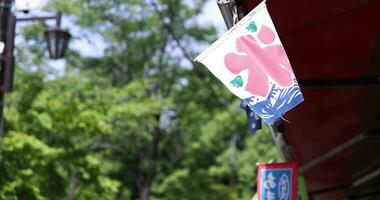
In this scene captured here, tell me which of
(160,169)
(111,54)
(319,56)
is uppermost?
(111,54)

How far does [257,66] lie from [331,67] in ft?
9.02

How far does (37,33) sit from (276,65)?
2157 centimetres

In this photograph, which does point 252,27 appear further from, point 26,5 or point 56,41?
point 56,41

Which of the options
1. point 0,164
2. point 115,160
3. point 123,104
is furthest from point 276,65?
point 115,160

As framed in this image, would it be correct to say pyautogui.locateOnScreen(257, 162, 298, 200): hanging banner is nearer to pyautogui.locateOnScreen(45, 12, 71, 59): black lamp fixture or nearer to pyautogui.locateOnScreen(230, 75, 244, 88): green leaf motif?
pyautogui.locateOnScreen(45, 12, 71, 59): black lamp fixture

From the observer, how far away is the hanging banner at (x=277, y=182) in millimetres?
8531

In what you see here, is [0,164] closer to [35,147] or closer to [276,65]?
[35,147]

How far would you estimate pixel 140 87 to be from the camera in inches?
971

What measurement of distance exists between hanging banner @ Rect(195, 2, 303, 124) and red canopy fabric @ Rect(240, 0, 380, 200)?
2.18 ft

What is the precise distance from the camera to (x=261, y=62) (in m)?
4.31

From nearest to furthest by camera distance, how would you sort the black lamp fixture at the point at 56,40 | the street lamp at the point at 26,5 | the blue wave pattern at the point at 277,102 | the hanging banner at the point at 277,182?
the blue wave pattern at the point at 277,102, the street lamp at the point at 26,5, the hanging banner at the point at 277,182, the black lamp fixture at the point at 56,40

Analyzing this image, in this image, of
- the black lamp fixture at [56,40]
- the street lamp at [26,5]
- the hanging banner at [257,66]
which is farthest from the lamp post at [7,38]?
the hanging banner at [257,66]

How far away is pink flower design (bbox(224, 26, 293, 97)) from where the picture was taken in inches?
165

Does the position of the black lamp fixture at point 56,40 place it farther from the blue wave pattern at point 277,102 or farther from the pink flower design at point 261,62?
the blue wave pattern at point 277,102
